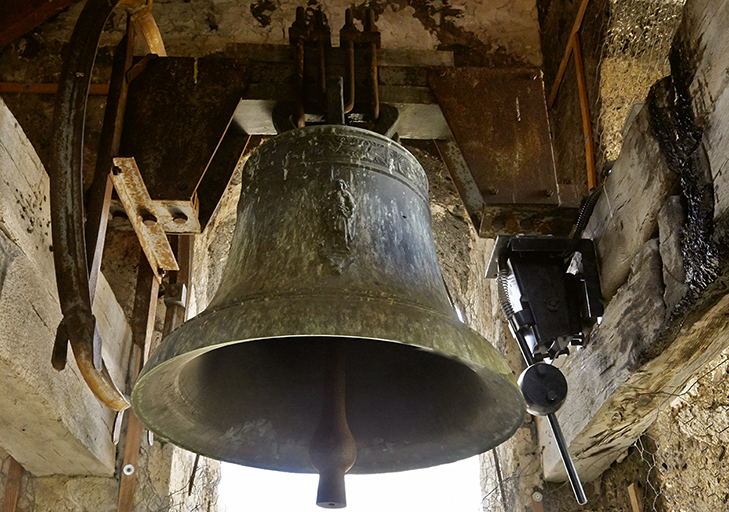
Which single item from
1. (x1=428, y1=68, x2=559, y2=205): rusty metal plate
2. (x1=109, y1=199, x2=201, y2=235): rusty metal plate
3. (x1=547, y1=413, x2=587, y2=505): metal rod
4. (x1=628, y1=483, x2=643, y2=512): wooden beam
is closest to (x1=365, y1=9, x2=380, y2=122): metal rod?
(x1=428, y1=68, x2=559, y2=205): rusty metal plate

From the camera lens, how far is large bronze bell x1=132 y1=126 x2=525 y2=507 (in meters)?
1.21

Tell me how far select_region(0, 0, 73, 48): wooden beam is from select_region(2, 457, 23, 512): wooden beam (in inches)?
56.6

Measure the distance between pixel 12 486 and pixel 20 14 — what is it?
1596 millimetres

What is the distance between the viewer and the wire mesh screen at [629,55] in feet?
8.25

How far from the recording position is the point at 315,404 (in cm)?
163

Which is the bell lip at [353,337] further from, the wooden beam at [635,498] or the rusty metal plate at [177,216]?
the wooden beam at [635,498]

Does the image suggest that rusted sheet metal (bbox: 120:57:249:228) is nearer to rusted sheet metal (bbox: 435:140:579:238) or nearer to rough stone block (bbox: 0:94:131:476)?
rough stone block (bbox: 0:94:131:476)

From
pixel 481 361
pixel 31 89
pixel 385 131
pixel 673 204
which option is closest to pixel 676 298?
pixel 673 204

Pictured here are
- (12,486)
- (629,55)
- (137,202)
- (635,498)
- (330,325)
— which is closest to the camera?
(330,325)

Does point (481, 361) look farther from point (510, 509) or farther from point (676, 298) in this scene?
point (510, 509)

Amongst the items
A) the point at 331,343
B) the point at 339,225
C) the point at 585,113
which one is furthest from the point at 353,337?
the point at 585,113

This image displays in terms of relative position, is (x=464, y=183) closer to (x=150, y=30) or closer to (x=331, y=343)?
(x=331, y=343)

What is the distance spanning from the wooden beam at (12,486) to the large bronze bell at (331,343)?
1055 millimetres

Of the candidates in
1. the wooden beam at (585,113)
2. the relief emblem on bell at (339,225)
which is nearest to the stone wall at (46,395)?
the relief emblem on bell at (339,225)
